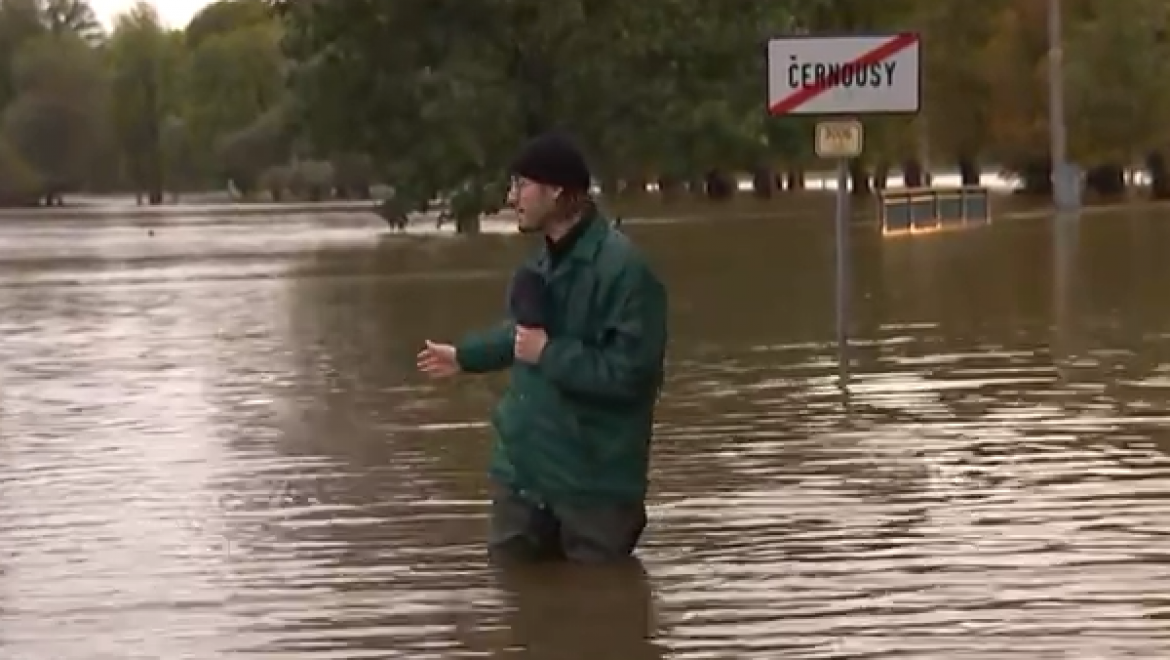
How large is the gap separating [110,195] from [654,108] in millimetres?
87232

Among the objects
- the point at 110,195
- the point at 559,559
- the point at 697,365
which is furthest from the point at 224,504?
the point at 110,195

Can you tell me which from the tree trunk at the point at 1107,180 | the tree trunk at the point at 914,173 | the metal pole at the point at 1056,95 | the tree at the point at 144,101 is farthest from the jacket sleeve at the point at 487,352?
the tree at the point at 144,101

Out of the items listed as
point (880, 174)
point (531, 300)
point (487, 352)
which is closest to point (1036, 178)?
point (880, 174)

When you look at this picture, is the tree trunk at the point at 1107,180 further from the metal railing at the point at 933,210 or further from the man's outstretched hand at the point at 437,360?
the man's outstretched hand at the point at 437,360

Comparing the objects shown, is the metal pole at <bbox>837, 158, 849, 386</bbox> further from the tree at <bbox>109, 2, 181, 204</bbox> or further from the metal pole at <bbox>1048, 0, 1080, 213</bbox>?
the tree at <bbox>109, 2, 181, 204</bbox>

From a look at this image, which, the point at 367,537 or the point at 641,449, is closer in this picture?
the point at 641,449

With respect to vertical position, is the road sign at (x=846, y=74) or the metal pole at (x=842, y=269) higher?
the road sign at (x=846, y=74)

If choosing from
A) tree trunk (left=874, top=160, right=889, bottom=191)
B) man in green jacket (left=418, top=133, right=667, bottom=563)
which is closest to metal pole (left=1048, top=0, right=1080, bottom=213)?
tree trunk (left=874, top=160, right=889, bottom=191)

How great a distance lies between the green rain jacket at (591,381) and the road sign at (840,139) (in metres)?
8.25

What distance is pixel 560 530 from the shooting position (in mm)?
8766

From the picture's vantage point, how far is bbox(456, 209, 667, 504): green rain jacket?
8.36 m

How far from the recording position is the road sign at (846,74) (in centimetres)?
1672

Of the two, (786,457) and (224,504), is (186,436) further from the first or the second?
(786,457)

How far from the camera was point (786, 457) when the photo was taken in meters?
11.4
